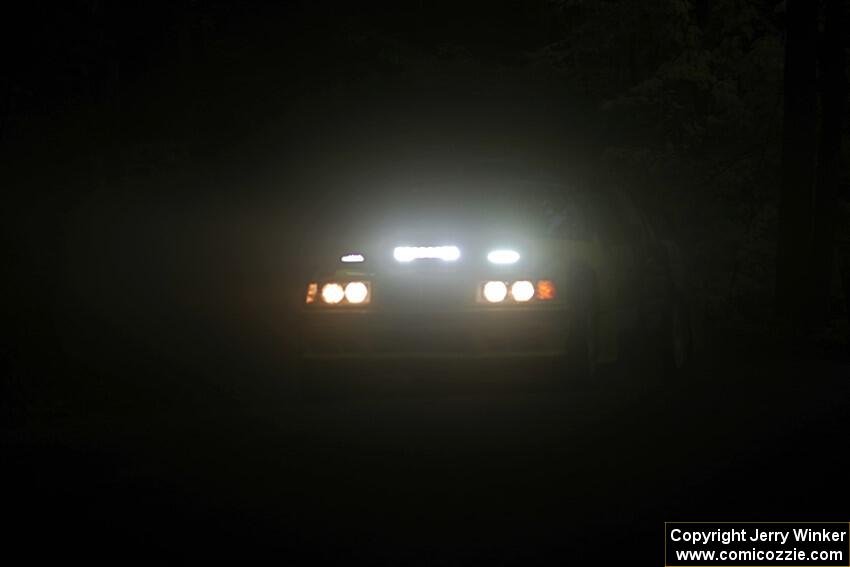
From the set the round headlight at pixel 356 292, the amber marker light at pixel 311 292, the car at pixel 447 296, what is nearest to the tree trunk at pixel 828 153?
the car at pixel 447 296

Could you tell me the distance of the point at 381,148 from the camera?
2391cm

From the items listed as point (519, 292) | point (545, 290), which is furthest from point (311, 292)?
point (545, 290)

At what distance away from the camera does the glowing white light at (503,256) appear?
41.4ft

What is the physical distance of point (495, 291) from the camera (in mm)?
12648

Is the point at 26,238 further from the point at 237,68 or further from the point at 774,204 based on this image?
the point at 774,204

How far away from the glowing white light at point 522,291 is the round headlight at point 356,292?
3.22 ft

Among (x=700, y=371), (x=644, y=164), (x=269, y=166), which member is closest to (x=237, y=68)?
(x=269, y=166)

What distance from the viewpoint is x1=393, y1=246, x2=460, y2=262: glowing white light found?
1262cm

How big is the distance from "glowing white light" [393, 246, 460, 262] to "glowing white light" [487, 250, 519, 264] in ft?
0.74

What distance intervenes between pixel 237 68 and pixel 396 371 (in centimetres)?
1065

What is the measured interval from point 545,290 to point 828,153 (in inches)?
801

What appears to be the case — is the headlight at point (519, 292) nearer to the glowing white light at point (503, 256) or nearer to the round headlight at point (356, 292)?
the glowing white light at point (503, 256)

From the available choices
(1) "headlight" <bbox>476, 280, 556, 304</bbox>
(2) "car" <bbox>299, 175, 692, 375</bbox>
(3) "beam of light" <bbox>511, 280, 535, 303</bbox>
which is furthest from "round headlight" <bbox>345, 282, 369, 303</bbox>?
(3) "beam of light" <bbox>511, 280, 535, 303</bbox>

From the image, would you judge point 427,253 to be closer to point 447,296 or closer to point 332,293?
point 447,296
